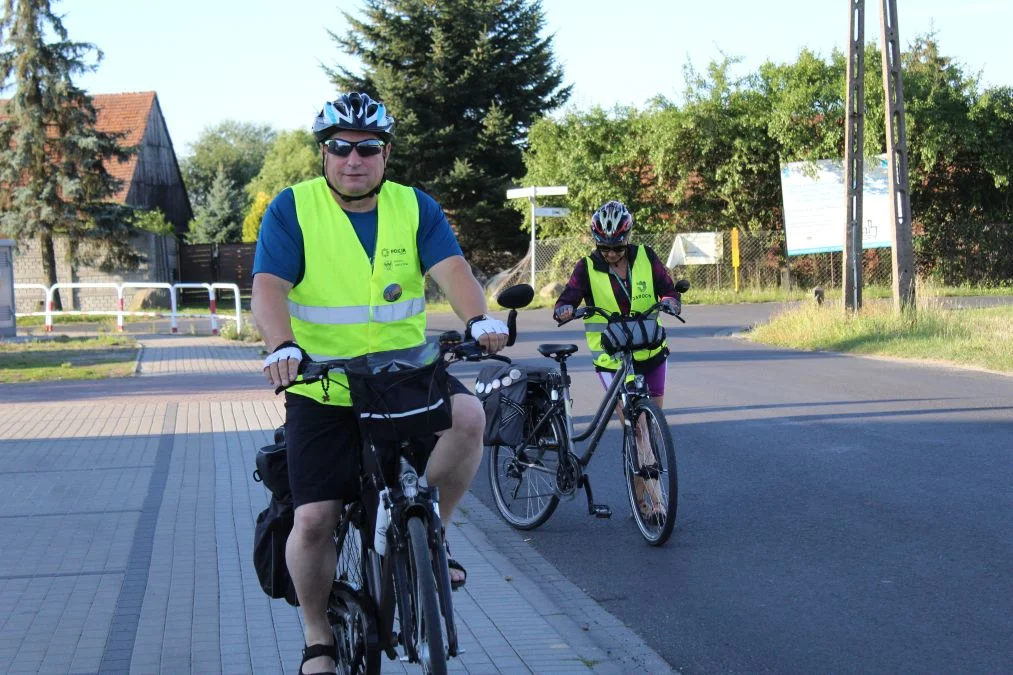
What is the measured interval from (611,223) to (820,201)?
90.4 feet

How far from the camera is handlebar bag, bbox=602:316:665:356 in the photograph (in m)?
6.66

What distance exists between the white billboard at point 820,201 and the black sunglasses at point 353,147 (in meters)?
30.3

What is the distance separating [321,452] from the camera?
3.59 m

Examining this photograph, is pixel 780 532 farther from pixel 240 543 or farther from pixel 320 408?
pixel 320 408

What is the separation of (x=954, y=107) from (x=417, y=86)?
60.8ft

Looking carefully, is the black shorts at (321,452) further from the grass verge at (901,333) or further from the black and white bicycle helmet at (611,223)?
the grass verge at (901,333)

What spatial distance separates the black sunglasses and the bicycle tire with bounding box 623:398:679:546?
2.72m

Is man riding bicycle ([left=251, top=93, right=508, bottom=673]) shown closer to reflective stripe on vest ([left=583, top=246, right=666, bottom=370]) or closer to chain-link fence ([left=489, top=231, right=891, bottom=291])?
reflective stripe on vest ([left=583, top=246, right=666, bottom=370])

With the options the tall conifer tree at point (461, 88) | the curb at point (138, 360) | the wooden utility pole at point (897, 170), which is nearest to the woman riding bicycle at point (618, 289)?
the curb at point (138, 360)

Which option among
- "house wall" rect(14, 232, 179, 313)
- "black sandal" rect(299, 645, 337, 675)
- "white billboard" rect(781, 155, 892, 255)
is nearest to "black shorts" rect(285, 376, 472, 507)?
"black sandal" rect(299, 645, 337, 675)

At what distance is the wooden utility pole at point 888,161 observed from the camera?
19078 mm

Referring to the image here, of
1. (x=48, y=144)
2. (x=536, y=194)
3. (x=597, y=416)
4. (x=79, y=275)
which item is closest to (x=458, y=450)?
(x=597, y=416)

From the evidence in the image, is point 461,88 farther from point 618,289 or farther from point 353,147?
point 353,147

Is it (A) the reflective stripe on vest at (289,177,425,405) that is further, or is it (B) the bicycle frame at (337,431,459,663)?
(A) the reflective stripe on vest at (289,177,425,405)
